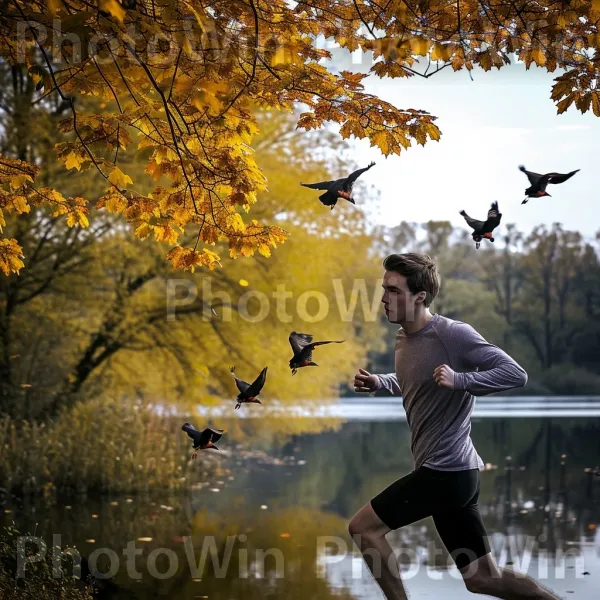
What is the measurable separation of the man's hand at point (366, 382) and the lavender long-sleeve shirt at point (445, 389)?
16 centimetres

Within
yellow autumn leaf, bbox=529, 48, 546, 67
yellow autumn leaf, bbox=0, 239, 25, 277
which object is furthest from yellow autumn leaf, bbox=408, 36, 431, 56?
yellow autumn leaf, bbox=0, 239, 25, 277

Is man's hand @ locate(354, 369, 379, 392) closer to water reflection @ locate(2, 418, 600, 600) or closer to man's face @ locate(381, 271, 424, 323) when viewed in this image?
man's face @ locate(381, 271, 424, 323)

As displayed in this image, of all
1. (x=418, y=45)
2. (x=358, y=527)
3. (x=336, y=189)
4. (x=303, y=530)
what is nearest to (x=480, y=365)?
(x=358, y=527)

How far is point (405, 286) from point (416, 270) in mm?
88

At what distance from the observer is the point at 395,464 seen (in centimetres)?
1675

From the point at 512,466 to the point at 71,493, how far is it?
782cm

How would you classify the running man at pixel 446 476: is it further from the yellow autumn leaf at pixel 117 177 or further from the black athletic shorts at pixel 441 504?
the yellow autumn leaf at pixel 117 177

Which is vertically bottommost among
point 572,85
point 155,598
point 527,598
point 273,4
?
point 155,598

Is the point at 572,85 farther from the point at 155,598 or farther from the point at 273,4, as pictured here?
the point at 155,598

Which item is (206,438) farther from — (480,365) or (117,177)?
(117,177)

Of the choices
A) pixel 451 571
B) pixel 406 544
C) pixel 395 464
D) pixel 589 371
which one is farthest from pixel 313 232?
pixel 589 371

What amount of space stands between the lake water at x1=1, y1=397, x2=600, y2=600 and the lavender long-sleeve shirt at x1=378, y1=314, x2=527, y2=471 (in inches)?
84.9

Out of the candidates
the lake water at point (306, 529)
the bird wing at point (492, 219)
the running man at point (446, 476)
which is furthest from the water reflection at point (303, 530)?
the bird wing at point (492, 219)

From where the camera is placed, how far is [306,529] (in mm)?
9922
